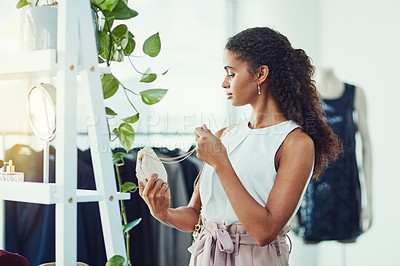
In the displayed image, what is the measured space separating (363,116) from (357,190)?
400 millimetres

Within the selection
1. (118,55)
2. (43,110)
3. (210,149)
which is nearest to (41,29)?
(43,110)

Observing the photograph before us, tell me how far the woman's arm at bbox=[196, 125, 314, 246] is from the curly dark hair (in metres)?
0.14

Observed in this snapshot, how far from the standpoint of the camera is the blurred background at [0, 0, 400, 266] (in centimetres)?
253

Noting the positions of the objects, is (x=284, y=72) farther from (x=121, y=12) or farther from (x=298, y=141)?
(x=121, y=12)

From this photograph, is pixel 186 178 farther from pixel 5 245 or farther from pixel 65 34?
pixel 65 34

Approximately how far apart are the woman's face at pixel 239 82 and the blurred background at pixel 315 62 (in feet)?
3.74

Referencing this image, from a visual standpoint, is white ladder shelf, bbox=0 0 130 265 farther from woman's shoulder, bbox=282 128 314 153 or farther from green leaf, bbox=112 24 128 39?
woman's shoulder, bbox=282 128 314 153

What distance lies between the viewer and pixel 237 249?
121 centimetres

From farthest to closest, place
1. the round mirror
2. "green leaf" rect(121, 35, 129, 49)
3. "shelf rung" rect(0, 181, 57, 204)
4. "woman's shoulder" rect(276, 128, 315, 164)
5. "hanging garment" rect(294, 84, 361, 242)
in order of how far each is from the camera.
A: "hanging garment" rect(294, 84, 361, 242), "green leaf" rect(121, 35, 129, 49), "woman's shoulder" rect(276, 128, 315, 164), the round mirror, "shelf rung" rect(0, 181, 57, 204)

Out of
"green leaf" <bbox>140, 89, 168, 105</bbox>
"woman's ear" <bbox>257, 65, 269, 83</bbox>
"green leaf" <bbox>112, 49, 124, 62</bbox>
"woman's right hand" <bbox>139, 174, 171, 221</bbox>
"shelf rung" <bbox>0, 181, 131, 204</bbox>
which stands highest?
"green leaf" <bbox>112, 49, 124, 62</bbox>

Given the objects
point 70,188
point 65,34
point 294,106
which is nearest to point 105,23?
point 65,34

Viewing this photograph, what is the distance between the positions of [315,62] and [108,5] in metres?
2.12

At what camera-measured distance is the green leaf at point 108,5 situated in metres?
1.12

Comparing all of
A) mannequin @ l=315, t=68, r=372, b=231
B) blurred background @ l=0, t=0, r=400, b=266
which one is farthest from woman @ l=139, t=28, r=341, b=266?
mannequin @ l=315, t=68, r=372, b=231
